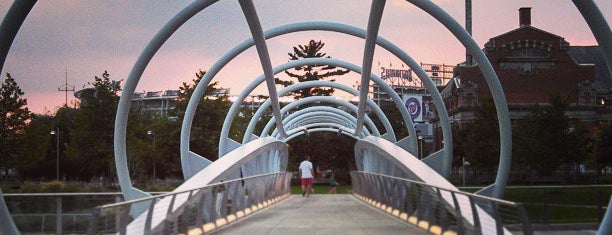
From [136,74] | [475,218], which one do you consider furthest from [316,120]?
[475,218]

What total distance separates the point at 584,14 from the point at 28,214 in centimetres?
1130

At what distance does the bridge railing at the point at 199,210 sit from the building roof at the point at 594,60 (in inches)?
2715

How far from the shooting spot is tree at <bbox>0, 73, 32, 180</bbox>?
47062mm

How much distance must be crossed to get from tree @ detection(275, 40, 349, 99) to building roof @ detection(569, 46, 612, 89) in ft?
90.8

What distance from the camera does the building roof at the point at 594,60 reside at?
289 feet

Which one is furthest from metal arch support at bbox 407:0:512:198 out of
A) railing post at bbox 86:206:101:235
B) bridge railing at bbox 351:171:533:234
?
railing post at bbox 86:206:101:235

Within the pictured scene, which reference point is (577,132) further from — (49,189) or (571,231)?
(571,231)

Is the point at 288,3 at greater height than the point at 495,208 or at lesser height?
greater

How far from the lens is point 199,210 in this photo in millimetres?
14648

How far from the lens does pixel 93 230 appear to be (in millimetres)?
8523

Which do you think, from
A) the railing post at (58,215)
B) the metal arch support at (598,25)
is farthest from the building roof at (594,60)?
the metal arch support at (598,25)

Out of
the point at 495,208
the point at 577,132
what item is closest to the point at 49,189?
the point at 495,208

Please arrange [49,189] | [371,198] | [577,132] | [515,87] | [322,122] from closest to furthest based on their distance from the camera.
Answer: [371,198], [49,189], [322,122], [577,132], [515,87]

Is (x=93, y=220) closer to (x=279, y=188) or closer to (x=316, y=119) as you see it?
(x=279, y=188)
